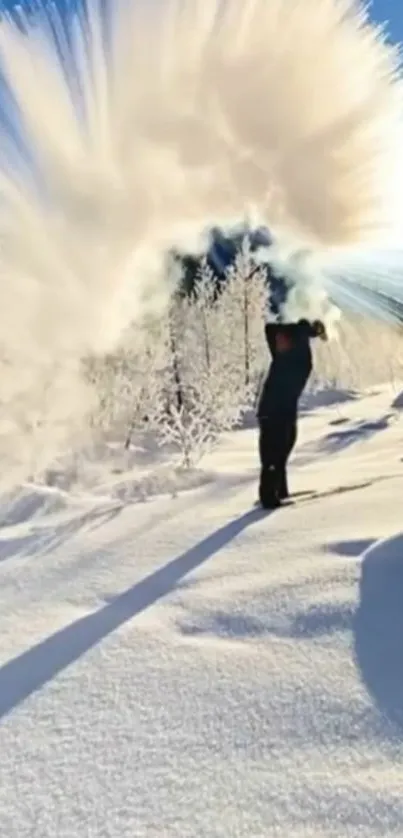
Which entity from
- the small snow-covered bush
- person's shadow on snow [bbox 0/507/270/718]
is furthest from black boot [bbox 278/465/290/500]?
the small snow-covered bush

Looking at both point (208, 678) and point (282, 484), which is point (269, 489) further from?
point (208, 678)

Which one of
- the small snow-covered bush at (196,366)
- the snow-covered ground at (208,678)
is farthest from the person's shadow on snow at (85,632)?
the small snow-covered bush at (196,366)

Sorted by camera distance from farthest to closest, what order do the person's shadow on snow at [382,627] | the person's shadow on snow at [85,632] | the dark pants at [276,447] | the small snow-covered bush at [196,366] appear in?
1. the small snow-covered bush at [196,366]
2. the dark pants at [276,447]
3. the person's shadow on snow at [85,632]
4. the person's shadow on snow at [382,627]

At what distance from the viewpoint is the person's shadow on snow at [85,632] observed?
306cm

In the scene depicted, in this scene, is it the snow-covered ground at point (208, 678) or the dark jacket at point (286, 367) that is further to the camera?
the dark jacket at point (286, 367)

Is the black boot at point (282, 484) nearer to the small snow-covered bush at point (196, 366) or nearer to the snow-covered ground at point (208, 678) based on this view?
the snow-covered ground at point (208, 678)

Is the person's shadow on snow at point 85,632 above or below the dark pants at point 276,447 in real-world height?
below

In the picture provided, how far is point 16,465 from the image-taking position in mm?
9273

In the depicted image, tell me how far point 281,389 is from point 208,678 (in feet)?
9.89

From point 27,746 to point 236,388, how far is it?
1766 centimetres

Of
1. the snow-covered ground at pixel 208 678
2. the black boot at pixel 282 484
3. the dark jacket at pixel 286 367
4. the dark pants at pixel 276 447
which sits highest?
the dark jacket at pixel 286 367

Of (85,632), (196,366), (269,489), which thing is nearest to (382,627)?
(85,632)

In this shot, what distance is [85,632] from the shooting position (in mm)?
3469

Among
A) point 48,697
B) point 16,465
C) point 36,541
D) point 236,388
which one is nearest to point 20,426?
point 16,465
